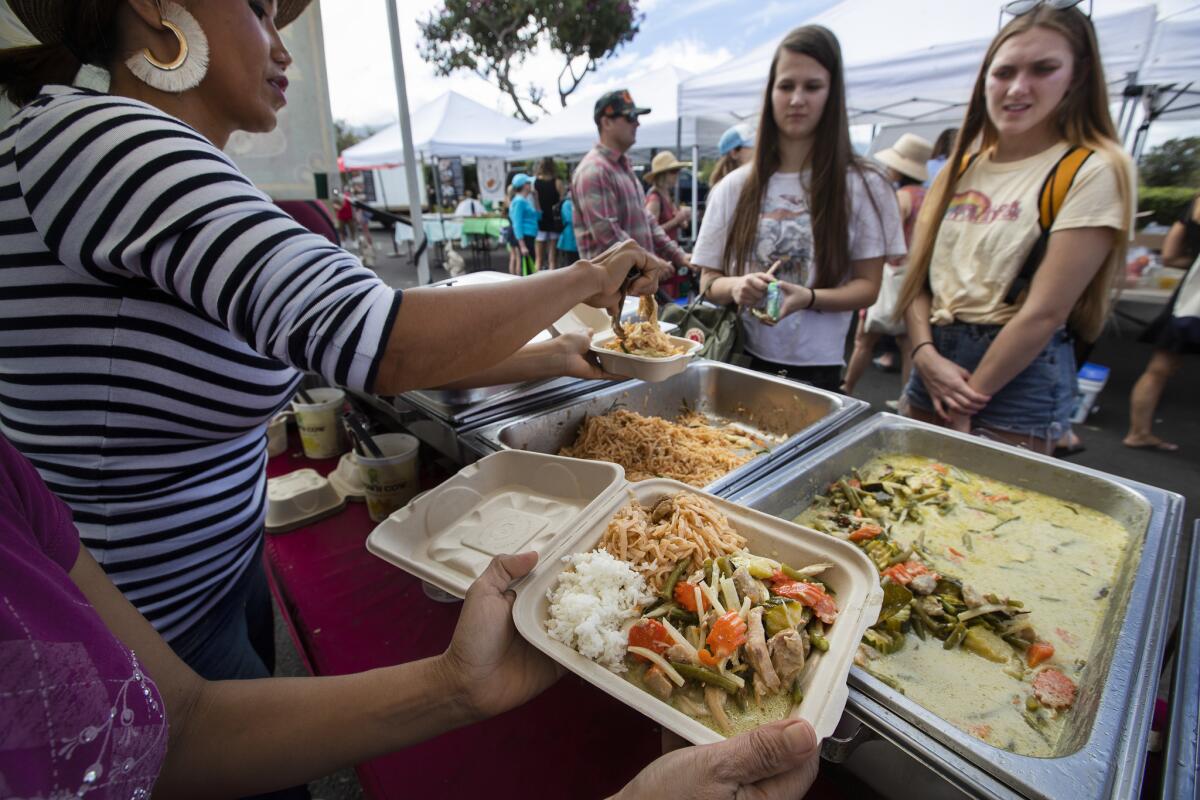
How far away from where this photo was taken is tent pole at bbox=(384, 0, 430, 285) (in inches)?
134

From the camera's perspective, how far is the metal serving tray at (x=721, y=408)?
1961 mm

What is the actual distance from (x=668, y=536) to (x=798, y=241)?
2156mm

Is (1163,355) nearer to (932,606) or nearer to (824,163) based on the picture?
(824,163)

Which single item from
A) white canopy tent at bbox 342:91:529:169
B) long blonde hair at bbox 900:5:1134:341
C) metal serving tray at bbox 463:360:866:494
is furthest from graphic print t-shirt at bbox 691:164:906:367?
white canopy tent at bbox 342:91:529:169

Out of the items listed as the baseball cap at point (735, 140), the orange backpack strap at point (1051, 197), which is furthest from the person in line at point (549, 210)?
the orange backpack strap at point (1051, 197)

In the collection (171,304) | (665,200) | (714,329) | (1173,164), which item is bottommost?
(714,329)

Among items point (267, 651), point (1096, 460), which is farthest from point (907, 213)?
point (267, 651)

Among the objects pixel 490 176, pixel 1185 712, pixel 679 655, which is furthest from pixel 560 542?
pixel 490 176

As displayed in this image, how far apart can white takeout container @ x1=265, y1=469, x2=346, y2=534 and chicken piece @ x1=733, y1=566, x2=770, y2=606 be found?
1.72 metres

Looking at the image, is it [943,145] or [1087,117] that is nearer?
[1087,117]

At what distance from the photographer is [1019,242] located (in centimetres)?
210

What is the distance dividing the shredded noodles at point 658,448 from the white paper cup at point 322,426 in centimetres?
114

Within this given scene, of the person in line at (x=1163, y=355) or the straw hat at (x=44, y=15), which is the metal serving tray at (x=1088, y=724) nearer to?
the straw hat at (x=44, y=15)

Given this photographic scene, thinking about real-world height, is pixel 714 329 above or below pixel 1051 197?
below
